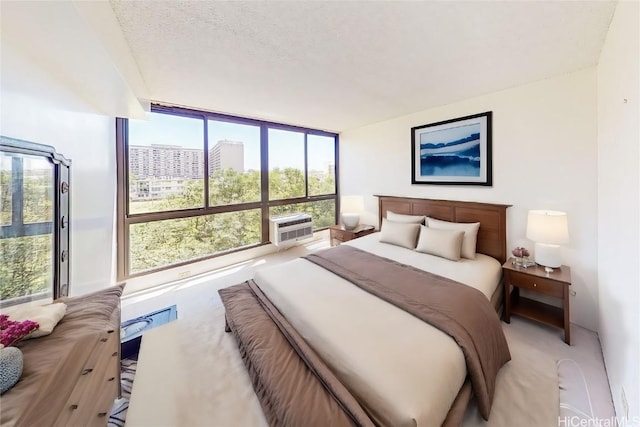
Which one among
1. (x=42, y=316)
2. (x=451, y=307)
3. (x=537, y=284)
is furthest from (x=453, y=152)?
(x=42, y=316)

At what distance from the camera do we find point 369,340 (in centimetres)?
141

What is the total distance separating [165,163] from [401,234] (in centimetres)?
337

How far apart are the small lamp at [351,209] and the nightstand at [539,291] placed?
7.33 ft

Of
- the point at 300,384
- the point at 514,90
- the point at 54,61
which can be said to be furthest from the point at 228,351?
the point at 514,90

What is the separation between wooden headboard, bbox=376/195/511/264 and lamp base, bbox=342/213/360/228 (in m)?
0.91

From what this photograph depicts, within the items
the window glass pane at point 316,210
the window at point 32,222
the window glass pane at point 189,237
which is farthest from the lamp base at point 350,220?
the window at point 32,222

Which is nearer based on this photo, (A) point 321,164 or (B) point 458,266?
(B) point 458,266

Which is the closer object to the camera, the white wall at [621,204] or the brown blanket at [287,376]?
the brown blanket at [287,376]

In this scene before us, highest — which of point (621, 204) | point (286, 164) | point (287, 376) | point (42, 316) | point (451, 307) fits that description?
point (286, 164)

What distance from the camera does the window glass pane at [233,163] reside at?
147 inches

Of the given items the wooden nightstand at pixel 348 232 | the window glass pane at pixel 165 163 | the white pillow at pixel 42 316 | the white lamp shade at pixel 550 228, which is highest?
the window glass pane at pixel 165 163

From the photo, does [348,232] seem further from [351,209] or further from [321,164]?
[321,164]

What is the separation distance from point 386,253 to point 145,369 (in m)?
2.38

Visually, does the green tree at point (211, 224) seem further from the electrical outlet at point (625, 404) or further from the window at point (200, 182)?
the electrical outlet at point (625, 404)
